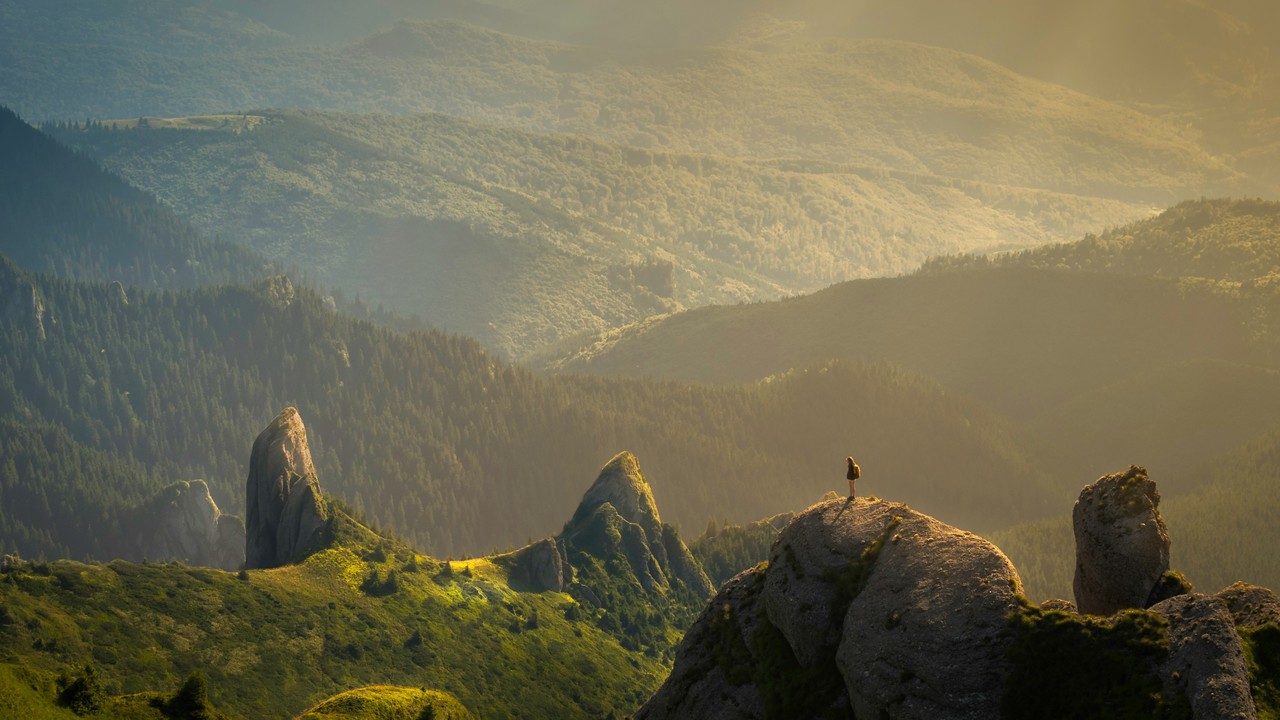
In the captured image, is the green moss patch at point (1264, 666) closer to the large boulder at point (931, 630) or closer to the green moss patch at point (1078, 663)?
the green moss patch at point (1078, 663)

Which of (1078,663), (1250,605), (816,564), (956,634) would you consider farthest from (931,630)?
(1250,605)

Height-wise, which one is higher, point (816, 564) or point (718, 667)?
point (816, 564)

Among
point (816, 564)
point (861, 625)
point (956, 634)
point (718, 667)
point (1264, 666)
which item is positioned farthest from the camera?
point (718, 667)

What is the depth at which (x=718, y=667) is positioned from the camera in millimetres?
99312

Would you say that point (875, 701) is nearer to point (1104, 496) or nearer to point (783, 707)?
point (783, 707)

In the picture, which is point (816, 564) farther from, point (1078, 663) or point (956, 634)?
point (1078, 663)

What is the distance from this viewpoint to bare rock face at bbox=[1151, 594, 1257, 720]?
2864 inches

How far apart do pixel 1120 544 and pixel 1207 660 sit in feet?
51.4

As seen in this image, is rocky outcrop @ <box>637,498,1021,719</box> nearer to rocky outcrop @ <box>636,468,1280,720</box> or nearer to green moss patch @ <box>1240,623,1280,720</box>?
rocky outcrop @ <box>636,468,1280,720</box>

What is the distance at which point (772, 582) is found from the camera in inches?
3777

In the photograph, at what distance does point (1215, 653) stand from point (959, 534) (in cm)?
1558

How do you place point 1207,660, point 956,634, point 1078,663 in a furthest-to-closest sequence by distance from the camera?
1. point 956,634
2. point 1078,663
3. point 1207,660

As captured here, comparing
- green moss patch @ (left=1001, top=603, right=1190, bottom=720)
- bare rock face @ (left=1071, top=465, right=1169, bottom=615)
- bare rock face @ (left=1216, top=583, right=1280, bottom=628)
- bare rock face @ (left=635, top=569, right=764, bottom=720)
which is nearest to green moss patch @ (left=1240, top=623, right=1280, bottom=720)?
bare rock face @ (left=1216, top=583, right=1280, bottom=628)

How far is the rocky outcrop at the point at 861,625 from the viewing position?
80438 millimetres
